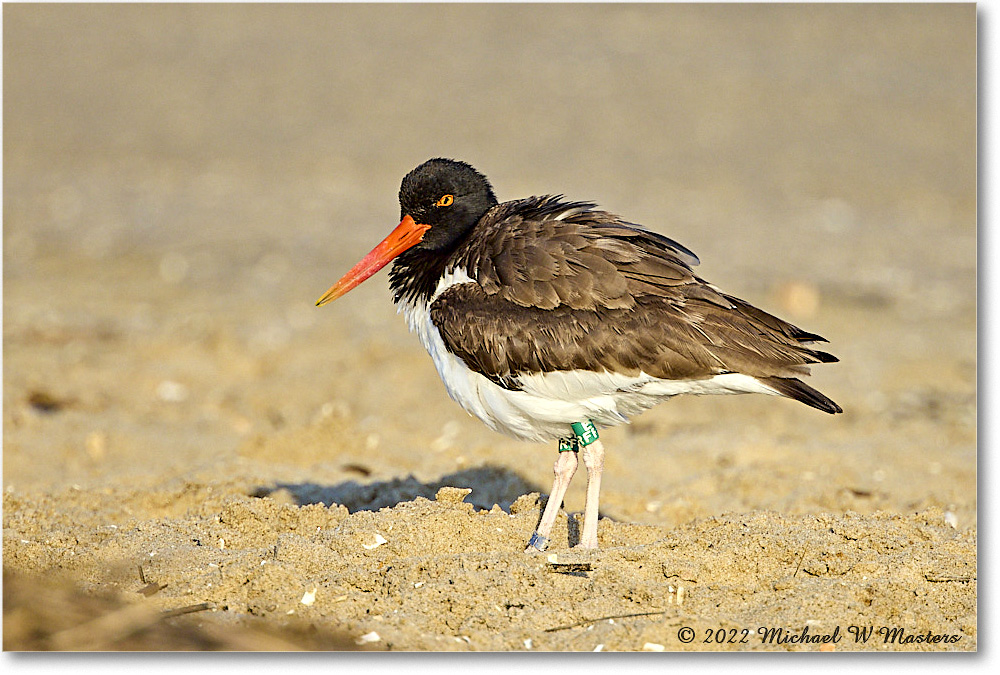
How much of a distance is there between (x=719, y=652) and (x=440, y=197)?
287 cm

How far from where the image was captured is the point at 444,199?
5.79 metres

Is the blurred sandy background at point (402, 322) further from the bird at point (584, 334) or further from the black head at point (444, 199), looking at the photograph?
the black head at point (444, 199)

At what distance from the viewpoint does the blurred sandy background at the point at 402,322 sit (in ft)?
15.1

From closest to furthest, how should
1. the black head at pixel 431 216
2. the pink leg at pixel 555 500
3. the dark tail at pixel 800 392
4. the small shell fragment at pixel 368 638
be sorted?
1. the small shell fragment at pixel 368 638
2. the dark tail at pixel 800 392
3. the pink leg at pixel 555 500
4. the black head at pixel 431 216

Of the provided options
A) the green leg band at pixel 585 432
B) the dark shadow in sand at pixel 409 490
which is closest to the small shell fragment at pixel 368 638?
the green leg band at pixel 585 432

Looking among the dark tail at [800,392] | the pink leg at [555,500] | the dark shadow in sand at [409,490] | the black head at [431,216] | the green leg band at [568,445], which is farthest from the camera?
the dark shadow in sand at [409,490]

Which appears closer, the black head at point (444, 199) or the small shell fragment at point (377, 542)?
the small shell fragment at point (377, 542)

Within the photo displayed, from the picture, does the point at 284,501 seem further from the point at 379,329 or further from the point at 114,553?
the point at 379,329

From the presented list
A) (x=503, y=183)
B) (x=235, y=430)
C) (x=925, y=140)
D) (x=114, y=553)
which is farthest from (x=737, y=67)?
(x=114, y=553)

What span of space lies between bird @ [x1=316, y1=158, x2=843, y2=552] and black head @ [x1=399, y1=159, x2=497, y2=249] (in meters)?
0.40

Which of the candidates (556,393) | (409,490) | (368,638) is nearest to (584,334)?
(556,393)

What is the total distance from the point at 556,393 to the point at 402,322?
5713 mm

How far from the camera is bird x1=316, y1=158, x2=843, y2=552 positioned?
479cm

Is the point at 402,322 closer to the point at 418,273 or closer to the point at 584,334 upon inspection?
the point at 418,273
